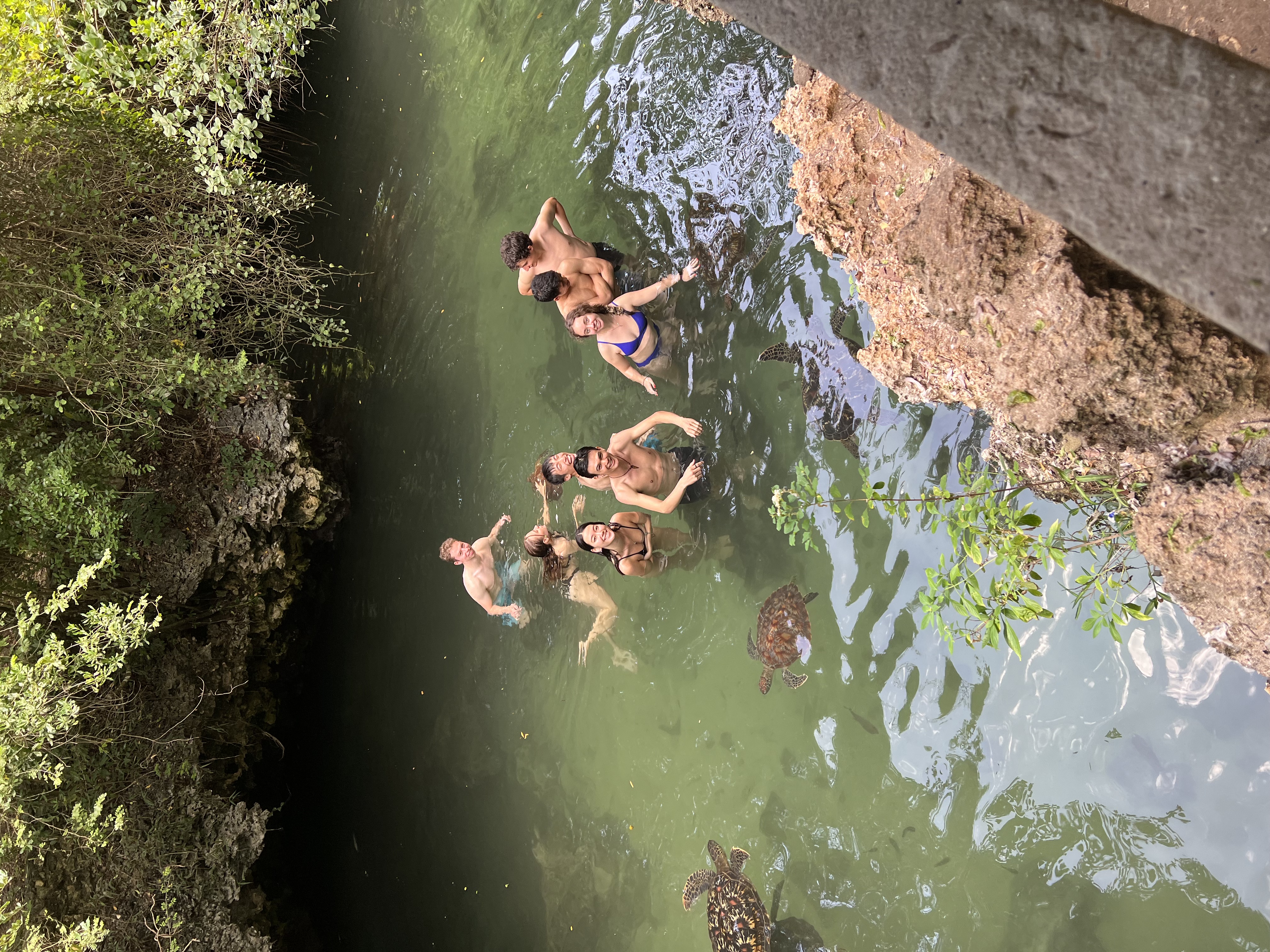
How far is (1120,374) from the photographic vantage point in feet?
9.21

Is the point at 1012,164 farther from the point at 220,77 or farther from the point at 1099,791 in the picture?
the point at 220,77

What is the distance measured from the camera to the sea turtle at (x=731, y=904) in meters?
5.72

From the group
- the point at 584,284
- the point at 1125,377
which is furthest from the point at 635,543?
the point at 1125,377

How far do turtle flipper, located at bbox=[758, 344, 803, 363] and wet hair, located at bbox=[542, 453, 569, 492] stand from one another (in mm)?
1924

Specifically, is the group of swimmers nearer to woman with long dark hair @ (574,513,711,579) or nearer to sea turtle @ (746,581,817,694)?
woman with long dark hair @ (574,513,711,579)

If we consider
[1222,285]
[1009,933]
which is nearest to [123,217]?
[1222,285]

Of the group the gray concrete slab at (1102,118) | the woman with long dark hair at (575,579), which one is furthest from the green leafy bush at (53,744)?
the gray concrete slab at (1102,118)

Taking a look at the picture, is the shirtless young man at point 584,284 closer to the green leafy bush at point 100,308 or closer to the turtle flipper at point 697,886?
the green leafy bush at point 100,308

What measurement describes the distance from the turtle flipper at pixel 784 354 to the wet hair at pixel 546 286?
5.72 feet

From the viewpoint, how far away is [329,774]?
977 centimetres

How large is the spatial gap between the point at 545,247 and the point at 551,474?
1952mm

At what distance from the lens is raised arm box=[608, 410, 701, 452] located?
20.7 feet

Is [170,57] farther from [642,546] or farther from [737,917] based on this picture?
[737,917]

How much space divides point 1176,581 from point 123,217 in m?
8.96
